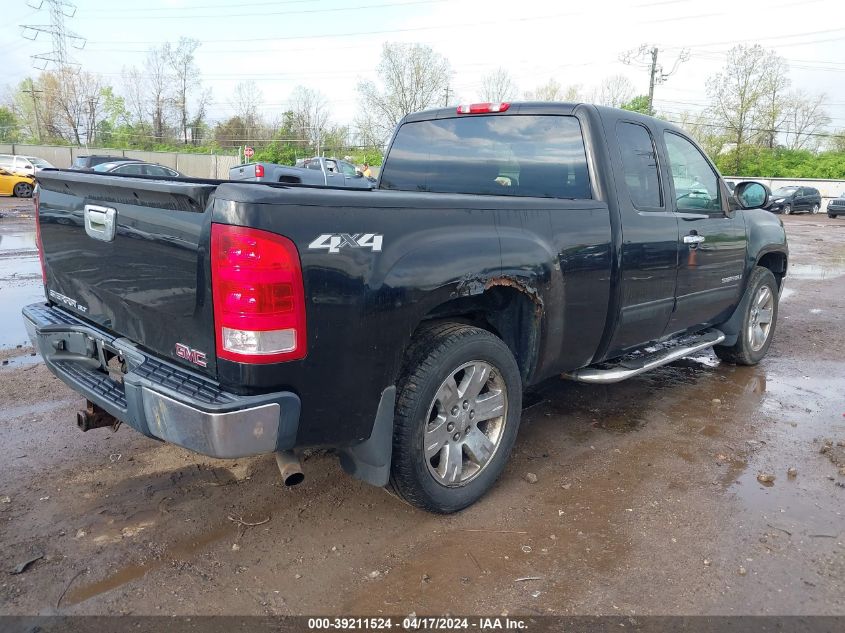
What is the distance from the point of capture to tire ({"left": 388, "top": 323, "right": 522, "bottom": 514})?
282 centimetres

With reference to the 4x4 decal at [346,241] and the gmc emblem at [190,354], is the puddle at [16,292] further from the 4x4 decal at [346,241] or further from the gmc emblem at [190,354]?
the 4x4 decal at [346,241]

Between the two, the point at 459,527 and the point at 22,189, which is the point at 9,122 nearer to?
the point at 22,189

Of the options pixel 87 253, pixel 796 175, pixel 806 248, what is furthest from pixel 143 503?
pixel 796 175

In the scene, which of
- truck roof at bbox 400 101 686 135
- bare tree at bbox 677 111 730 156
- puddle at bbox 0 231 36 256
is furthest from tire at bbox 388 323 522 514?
bare tree at bbox 677 111 730 156

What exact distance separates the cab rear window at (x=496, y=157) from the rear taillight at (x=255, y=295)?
2.12m

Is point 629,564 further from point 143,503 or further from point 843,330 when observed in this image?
point 843,330

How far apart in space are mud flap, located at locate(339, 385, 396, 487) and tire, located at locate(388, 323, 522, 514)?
7 centimetres

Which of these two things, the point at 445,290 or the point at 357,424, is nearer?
the point at 357,424

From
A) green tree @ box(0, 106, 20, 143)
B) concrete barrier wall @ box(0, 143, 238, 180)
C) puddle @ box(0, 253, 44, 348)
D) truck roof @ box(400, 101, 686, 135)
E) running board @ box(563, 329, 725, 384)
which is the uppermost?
green tree @ box(0, 106, 20, 143)

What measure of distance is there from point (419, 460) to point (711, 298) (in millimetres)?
3038

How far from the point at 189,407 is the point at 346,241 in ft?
2.70

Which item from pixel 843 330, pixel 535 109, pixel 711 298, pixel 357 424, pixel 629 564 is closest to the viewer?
pixel 357 424

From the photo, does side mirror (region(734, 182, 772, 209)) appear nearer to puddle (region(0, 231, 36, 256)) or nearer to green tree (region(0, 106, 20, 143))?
puddle (region(0, 231, 36, 256))

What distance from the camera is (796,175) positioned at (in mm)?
46938
